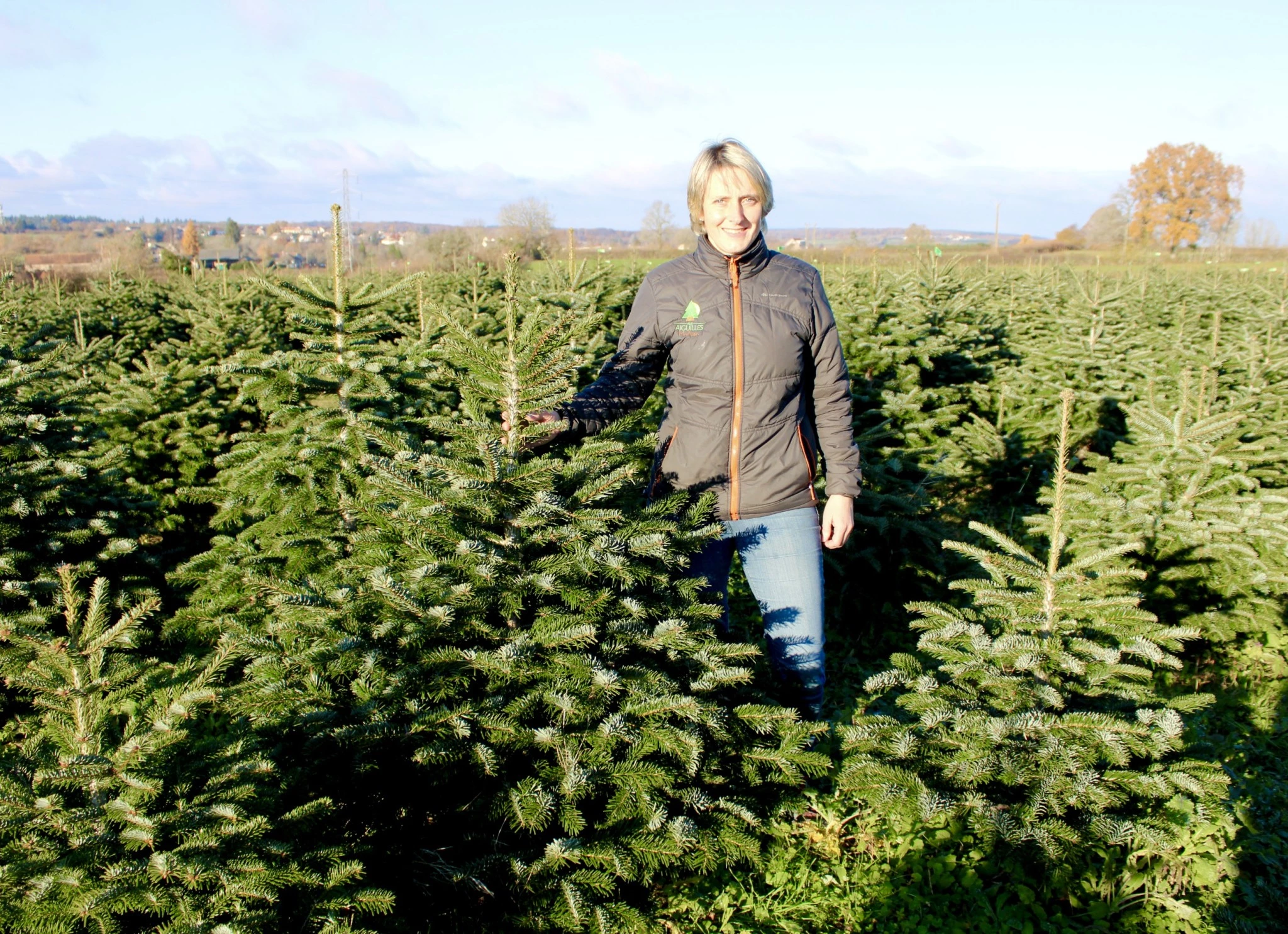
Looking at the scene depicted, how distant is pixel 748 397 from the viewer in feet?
10.0

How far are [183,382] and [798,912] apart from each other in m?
6.06

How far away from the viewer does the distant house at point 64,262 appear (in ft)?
72.6

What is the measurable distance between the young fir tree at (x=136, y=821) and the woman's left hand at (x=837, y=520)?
6.85 feet

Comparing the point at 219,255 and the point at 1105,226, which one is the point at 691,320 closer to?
the point at 219,255

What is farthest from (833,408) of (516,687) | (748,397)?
(516,687)

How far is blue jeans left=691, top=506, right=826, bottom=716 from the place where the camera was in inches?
126

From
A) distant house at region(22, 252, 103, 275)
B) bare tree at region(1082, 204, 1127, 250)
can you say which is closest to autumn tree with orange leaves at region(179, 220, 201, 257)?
distant house at region(22, 252, 103, 275)

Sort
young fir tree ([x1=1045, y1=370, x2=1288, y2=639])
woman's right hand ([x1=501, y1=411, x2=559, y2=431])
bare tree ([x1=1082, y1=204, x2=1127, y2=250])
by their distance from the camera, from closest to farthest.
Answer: woman's right hand ([x1=501, y1=411, x2=559, y2=431]) < young fir tree ([x1=1045, y1=370, x2=1288, y2=639]) < bare tree ([x1=1082, y1=204, x2=1127, y2=250])

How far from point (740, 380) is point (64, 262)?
3266cm

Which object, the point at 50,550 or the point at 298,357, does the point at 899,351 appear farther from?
the point at 50,550

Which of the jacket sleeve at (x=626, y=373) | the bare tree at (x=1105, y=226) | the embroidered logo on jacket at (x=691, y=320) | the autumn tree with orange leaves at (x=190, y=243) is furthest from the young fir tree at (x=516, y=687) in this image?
the bare tree at (x=1105, y=226)

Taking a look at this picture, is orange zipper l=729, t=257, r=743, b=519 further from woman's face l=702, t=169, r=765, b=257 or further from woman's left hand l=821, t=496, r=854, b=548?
woman's left hand l=821, t=496, r=854, b=548

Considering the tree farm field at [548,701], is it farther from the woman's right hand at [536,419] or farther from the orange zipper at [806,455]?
Answer: the orange zipper at [806,455]

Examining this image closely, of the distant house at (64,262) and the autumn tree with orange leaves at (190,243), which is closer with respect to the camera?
the distant house at (64,262)
